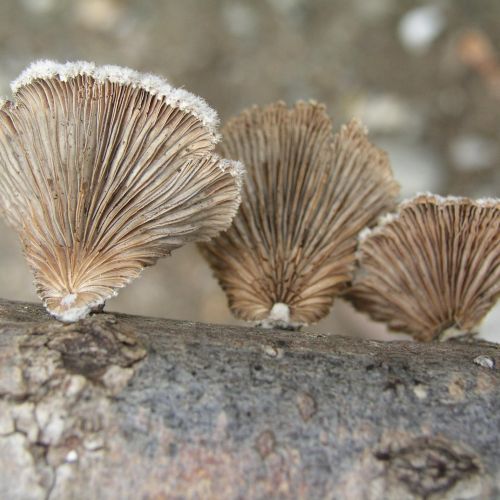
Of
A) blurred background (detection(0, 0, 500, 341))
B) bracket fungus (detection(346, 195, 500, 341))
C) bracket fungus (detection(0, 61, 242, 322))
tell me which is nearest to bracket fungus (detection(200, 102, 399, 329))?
bracket fungus (detection(346, 195, 500, 341))

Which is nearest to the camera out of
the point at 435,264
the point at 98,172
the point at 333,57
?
the point at 98,172

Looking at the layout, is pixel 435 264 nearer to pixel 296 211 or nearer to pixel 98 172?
pixel 296 211

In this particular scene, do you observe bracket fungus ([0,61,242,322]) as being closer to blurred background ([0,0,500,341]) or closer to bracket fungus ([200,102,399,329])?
bracket fungus ([200,102,399,329])

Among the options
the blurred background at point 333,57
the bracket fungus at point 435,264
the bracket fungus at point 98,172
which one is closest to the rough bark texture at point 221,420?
the bracket fungus at point 98,172

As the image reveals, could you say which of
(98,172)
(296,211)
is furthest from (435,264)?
(98,172)

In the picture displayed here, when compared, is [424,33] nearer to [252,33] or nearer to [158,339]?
[252,33]

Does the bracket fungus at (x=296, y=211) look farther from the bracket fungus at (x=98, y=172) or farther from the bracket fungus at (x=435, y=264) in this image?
the bracket fungus at (x=98, y=172)

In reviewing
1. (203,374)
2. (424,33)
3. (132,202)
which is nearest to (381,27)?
(424,33)
